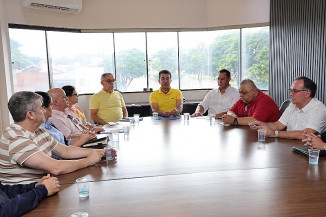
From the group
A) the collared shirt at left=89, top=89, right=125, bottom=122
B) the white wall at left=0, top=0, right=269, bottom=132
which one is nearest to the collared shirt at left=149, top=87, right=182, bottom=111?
the collared shirt at left=89, top=89, right=125, bottom=122

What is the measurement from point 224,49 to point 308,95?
→ 4.17 meters

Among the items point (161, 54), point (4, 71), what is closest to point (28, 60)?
point (4, 71)

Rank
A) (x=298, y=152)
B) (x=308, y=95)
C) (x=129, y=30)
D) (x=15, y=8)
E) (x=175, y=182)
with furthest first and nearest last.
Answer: (x=129, y=30) < (x=15, y=8) < (x=308, y=95) < (x=298, y=152) < (x=175, y=182)

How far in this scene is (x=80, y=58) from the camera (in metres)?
6.78

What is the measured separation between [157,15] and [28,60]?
2.97 meters

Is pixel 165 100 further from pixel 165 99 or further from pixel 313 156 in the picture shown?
pixel 313 156

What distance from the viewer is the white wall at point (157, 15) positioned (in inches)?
241

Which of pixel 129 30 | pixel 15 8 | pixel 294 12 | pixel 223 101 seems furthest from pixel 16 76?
pixel 294 12

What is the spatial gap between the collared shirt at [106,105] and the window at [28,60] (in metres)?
1.63

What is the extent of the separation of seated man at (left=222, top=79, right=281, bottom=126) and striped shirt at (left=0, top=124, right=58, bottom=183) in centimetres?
249

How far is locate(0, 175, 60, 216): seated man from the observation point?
1.41 meters

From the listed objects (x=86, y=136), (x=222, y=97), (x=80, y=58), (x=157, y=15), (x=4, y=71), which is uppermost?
(x=157, y=15)

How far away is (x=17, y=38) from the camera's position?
552cm

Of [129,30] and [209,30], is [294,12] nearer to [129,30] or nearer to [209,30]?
[209,30]
